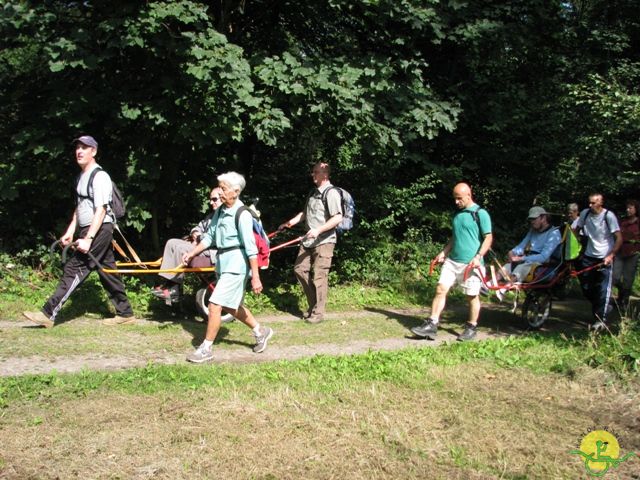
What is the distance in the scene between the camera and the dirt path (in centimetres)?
543

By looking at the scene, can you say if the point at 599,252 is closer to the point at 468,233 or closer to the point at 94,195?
the point at 468,233

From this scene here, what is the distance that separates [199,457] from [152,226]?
18.2ft

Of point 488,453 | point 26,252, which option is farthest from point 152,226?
point 488,453

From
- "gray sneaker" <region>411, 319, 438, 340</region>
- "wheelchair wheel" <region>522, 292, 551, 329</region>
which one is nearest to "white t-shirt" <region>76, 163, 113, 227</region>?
"gray sneaker" <region>411, 319, 438, 340</region>

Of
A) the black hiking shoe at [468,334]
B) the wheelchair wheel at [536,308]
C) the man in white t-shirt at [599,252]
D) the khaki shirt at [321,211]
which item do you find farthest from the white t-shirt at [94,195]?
the man in white t-shirt at [599,252]

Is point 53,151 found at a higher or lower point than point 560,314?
higher

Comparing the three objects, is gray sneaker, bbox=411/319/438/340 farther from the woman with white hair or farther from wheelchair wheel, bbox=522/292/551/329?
the woman with white hair

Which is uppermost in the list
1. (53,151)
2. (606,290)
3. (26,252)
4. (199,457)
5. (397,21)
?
(397,21)

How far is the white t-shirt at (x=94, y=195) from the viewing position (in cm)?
646

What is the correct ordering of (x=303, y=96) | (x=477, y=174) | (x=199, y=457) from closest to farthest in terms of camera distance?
(x=199, y=457)
(x=303, y=96)
(x=477, y=174)

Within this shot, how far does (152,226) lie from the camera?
8.76m

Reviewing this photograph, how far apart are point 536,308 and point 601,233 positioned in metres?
1.37

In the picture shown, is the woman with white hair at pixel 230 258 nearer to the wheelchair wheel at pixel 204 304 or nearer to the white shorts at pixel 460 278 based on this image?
the wheelchair wheel at pixel 204 304

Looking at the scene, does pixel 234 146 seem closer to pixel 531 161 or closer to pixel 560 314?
pixel 560 314
